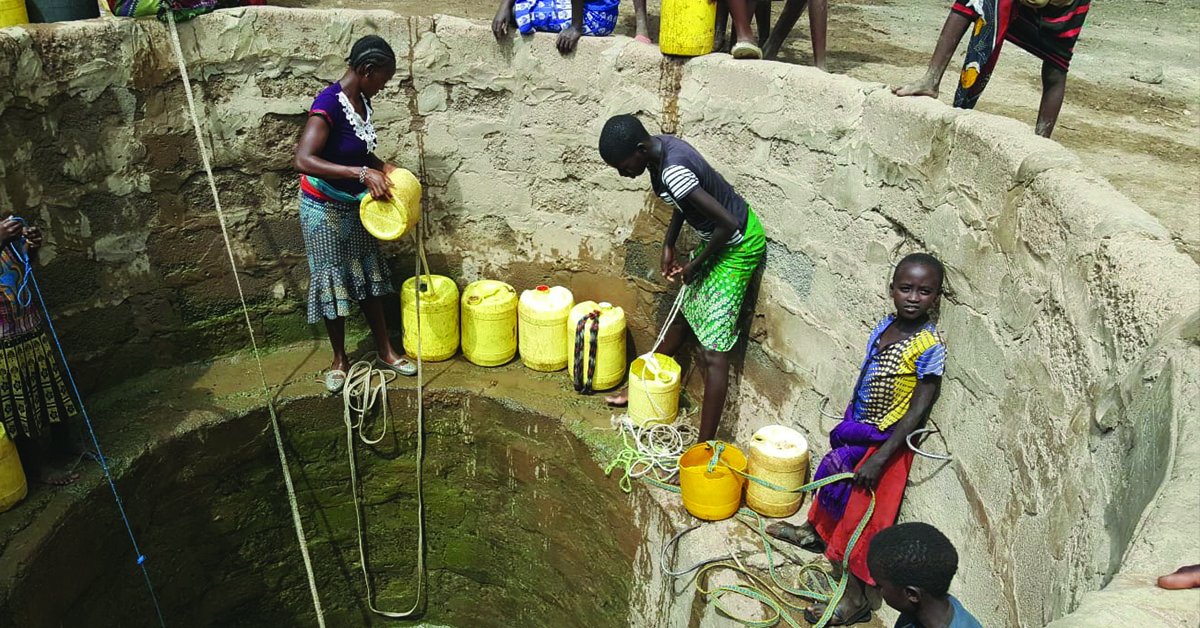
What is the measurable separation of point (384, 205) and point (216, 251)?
1.43 m

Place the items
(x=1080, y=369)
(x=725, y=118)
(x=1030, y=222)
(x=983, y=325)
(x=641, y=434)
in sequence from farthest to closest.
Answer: (x=641, y=434), (x=725, y=118), (x=983, y=325), (x=1030, y=222), (x=1080, y=369)

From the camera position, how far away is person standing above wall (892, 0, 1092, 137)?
11.7ft

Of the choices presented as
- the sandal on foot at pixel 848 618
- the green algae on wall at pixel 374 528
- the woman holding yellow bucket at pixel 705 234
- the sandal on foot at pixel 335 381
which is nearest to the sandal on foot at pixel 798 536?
the sandal on foot at pixel 848 618

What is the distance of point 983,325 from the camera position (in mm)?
2906

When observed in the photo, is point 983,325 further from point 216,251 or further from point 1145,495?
point 216,251

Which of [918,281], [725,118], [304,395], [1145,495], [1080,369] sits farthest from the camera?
[304,395]

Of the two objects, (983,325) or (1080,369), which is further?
(983,325)

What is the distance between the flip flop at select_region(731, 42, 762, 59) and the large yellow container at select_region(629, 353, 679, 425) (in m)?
1.64

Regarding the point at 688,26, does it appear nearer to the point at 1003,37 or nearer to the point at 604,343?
the point at 1003,37

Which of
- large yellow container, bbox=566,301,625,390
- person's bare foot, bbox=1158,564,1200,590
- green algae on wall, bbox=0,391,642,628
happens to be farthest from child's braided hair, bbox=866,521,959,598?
large yellow container, bbox=566,301,625,390

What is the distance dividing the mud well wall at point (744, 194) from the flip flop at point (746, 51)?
0.24ft

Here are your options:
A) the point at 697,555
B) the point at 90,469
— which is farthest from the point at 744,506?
the point at 90,469

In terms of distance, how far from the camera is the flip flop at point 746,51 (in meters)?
4.15

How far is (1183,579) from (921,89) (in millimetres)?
2350
